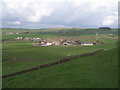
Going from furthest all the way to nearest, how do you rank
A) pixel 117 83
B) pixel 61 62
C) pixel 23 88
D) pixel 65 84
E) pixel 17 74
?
pixel 61 62 < pixel 17 74 < pixel 23 88 < pixel 65 84 < pixel 117 83

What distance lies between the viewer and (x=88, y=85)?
1552 centimetres

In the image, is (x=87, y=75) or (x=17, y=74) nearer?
(x=87, y=75)

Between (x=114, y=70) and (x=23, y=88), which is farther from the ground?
(x=114, y=70)

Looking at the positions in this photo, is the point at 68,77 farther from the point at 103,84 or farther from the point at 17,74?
the point at 17,74

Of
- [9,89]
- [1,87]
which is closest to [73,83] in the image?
[9,89]

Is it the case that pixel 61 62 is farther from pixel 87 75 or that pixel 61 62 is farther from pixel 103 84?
pixel 103 84

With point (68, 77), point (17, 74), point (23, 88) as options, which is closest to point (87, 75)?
point (68, 77)

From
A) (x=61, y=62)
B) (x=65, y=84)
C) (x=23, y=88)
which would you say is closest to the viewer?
(x=65, y=84)

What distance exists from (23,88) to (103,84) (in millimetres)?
8876

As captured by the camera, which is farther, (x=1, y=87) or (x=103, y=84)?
(x=1, y=87)

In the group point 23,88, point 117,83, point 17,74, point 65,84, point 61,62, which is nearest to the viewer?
point 117,83

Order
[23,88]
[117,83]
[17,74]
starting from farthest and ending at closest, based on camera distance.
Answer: [17,74] < [23,88] < [117,83]

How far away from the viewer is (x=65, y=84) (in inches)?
655

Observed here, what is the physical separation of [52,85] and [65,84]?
4.85 feet
